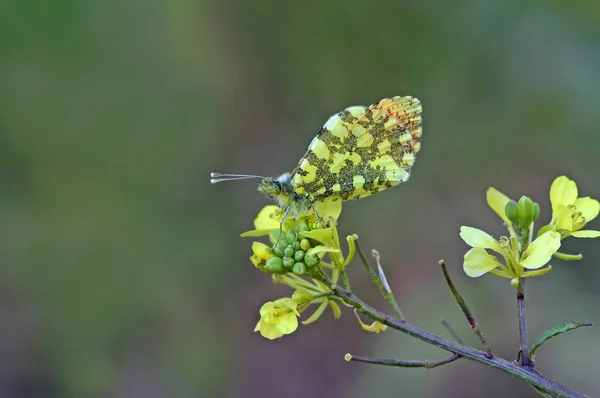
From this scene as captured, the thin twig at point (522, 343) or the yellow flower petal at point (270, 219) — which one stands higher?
the yellow flower petal at point (270, 219)

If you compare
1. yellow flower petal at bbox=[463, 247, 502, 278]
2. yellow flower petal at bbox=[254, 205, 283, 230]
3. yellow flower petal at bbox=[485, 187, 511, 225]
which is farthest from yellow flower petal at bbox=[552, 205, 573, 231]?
yellow flower petal at bbox=[254, 205, 283, 230]

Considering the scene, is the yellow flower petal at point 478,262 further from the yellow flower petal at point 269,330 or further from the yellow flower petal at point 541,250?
the yellow flower petal at point 269,330

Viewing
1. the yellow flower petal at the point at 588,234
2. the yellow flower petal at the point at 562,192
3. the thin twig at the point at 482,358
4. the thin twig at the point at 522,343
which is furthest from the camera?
the yellow flower petal at the point at 562,192

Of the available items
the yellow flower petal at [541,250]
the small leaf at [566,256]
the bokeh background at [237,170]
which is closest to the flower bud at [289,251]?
the yellow flower petal at [541,250]

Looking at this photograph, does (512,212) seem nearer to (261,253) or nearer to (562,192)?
(562,192)

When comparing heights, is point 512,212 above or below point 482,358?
above

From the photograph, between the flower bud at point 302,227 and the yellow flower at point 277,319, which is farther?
the flower bud at point 302,227

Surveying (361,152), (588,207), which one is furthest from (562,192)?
(361,152)
